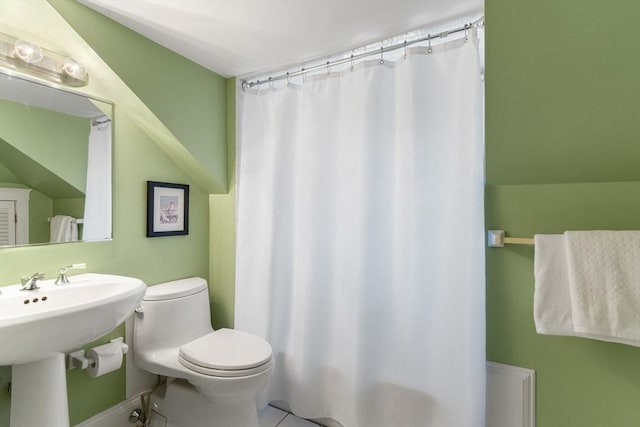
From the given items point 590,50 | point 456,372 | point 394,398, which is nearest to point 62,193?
point 394,398

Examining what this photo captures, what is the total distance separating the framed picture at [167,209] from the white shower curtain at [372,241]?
0.41 meters

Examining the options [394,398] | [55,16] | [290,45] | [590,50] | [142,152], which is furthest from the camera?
[142,152]

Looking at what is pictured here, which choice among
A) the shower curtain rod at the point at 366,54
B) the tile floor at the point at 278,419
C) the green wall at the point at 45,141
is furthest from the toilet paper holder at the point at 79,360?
the shower curtain rod at the point at 366,54

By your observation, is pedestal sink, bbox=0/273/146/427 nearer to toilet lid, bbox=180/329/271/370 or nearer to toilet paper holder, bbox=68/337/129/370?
toilet paper holder, bbox=68/337/129/370

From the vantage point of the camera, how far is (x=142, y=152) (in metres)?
1.81

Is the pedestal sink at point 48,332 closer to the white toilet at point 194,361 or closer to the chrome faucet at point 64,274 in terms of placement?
the chrome faucet at point 64,274

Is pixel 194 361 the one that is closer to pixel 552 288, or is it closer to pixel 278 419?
pixel 278 419

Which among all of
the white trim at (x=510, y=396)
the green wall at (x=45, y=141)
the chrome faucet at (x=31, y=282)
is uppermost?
the green wall at (x=45, y=141)

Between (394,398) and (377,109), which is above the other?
(377,109)

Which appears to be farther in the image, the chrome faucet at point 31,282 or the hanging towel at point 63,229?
the hanging towel at point 63,229

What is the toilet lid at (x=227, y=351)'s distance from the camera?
1482 mm

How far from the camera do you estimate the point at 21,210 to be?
1368 mm

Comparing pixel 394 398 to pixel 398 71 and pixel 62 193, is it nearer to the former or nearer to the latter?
pixel 398 71

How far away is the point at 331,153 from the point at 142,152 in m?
1.12
